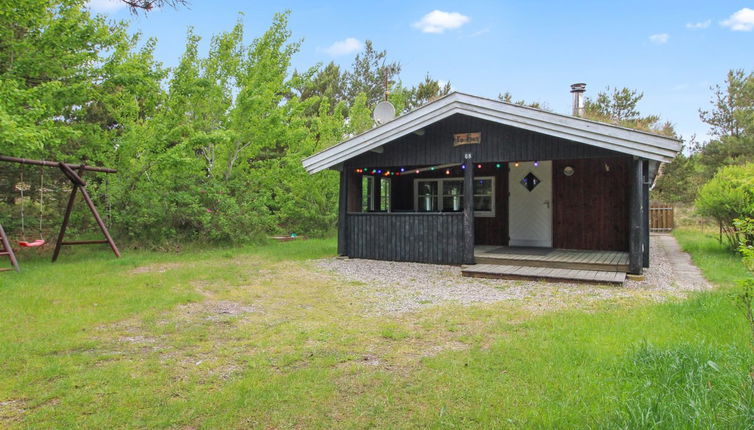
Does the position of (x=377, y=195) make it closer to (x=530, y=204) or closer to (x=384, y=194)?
(x=384, y=194)

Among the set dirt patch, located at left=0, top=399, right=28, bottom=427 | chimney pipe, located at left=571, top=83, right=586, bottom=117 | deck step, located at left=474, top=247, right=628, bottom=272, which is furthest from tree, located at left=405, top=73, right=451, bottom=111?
dirt patch, located at left=0, top=399, right=28, bottom=427

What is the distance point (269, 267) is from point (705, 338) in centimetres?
663

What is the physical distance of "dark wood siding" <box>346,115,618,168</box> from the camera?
24.8 ft

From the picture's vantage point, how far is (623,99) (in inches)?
1059

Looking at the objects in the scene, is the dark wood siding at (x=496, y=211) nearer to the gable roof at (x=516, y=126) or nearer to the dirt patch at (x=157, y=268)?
the gable roof at (x=516, y=126)

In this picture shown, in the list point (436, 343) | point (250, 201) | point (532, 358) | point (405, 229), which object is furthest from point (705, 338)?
point (250, 201)

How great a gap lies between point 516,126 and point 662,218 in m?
14.6

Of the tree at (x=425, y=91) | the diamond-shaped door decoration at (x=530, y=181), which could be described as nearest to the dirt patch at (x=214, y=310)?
the diamond-shaped door decoration at (x=530, y=181)

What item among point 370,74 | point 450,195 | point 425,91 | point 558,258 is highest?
point 370,74

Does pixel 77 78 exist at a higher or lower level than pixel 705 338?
higher

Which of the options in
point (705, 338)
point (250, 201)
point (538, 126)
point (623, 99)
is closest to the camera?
point (705, 338)

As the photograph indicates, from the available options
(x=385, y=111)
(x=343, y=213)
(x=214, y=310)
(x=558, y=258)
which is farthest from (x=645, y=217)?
(x=214, y=310)

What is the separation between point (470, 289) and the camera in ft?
20.4

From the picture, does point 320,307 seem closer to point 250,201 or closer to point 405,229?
point 405,229
